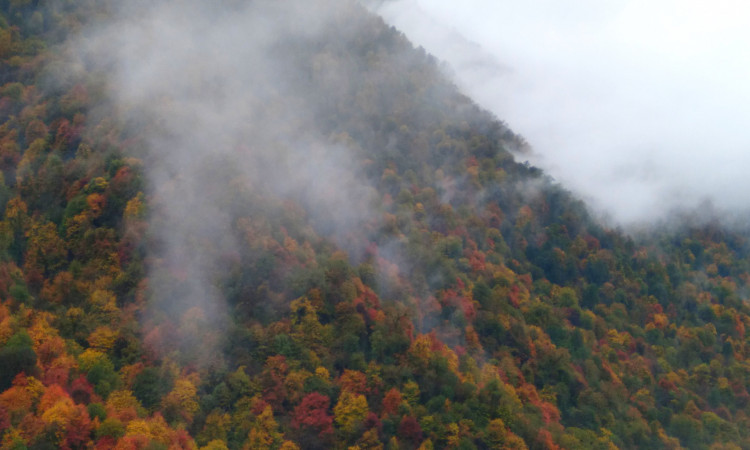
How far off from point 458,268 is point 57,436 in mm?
73835

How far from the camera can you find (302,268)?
93.8 metres

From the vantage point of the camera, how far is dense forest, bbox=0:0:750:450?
8019cm

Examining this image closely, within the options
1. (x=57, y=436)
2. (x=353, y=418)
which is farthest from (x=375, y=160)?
(x=57, y=436)

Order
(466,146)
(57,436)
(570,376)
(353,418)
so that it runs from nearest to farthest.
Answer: (57,436)
(353,418)
(570,376)
(466,146)

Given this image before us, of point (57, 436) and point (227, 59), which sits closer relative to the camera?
point (57, 436)

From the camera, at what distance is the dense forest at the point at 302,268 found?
263 feet

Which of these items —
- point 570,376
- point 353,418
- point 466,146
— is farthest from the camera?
point 466,146

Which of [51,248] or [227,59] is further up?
[227,59]

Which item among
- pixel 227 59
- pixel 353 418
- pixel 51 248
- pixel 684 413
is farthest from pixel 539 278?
pixel 51 248

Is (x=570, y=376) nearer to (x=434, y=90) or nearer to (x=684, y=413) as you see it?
(x=684, y=413)

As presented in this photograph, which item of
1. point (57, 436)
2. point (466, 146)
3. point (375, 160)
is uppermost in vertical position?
point (466, 146)

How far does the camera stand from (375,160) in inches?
5374

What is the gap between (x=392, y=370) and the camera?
89.2 meters

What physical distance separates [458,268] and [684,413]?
4902cm
